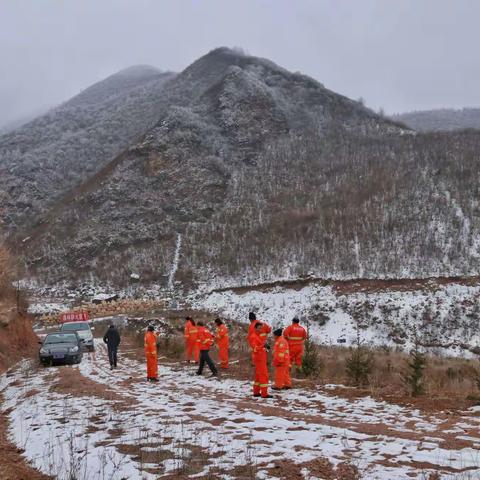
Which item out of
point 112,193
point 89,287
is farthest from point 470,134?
point 89,287

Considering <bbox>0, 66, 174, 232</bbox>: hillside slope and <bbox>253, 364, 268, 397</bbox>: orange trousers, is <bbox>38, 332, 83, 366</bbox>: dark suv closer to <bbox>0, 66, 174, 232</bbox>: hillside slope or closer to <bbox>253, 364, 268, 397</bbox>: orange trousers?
<bbox>253, 364, 268, 397</bbox>: orange trousers

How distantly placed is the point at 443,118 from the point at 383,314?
124327 mm

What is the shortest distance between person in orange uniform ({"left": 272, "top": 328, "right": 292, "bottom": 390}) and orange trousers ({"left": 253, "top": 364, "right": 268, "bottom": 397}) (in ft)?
1.88

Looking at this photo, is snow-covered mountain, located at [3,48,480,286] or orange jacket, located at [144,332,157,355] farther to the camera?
snow-covered mountain, located at [3,48,480,286]

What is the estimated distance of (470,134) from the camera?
68062 millimetres

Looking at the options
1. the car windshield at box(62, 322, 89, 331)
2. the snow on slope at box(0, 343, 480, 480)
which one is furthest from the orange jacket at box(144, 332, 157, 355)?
the car windshield at box(62, 322, 89, 331)

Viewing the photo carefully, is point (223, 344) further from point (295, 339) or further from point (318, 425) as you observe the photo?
point (318, 425)

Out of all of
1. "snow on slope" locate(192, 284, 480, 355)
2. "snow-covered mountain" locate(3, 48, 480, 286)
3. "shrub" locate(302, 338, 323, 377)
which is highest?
"snow-covered mountain" locate(3, 48, 480, 286)

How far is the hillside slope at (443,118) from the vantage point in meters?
129

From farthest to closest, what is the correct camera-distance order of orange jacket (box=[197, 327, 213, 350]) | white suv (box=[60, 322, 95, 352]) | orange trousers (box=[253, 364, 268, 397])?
white suv (box=[60, 322, 95, 352]) < orange jacket (box=[197, 327, 213, 350]) < orange trousers (box=[253, 364, 268, 397])

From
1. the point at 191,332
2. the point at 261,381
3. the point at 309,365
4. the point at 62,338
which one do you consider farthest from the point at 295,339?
A: the point at 62,338

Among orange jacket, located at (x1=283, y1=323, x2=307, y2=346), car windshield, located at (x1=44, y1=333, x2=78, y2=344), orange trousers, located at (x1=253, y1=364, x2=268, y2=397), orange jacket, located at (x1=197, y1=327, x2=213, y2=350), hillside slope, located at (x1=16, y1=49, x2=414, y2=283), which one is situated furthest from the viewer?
hillside slope, located at (x1=16, y1=49, x2=414, y2=283)

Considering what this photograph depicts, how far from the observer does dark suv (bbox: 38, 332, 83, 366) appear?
19328 millimetres

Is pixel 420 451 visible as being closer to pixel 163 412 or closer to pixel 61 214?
pixel 163 412
